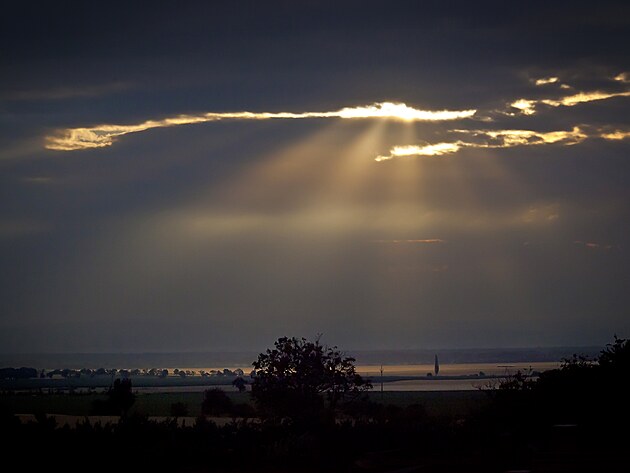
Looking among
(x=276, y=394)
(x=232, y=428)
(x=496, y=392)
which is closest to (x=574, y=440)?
(x=232, y=428)

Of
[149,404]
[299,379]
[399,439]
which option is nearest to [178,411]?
[299,379]

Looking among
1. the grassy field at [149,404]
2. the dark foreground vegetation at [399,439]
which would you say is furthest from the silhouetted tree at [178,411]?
the dark foreground vegetation at [399,439]

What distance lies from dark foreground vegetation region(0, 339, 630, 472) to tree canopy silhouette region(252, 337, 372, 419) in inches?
150

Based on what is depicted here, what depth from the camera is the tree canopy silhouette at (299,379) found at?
4975 centimetres

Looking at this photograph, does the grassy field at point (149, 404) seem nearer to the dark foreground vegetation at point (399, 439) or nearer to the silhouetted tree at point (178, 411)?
the silhouetted tree at point (178, 411)

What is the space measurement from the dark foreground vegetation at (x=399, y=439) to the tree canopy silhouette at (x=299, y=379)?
150 inches

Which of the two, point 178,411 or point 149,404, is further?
point 149,404

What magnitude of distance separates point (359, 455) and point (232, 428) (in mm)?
6340

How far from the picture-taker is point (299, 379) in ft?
168

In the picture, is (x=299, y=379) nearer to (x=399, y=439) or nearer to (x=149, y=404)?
(x=399, y=439)

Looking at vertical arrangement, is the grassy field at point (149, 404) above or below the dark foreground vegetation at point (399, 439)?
above

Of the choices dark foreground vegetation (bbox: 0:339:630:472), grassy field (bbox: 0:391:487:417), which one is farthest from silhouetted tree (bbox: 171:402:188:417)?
dark foreground vegetation (bbox: 0:339:630:472)

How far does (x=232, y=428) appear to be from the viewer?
34281mm

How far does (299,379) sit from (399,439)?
20611 mm
